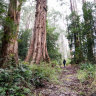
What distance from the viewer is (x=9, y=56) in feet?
13.0

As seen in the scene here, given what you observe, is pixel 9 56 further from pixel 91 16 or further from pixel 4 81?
pixel 91 16

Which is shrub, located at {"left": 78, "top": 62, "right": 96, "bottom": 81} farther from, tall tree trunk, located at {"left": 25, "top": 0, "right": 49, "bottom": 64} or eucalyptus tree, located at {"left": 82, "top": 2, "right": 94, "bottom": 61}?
eucalyptus tree, located at {"left": 82, "top": 2, "right": 94, "bottom": 61}

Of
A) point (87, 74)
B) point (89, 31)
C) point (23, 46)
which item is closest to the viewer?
point (87, 74)

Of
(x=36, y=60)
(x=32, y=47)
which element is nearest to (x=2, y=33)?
(x=36, y=60)

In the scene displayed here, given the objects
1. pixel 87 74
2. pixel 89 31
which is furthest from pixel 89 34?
pixel 87 74

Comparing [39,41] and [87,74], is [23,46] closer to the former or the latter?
[39,41]

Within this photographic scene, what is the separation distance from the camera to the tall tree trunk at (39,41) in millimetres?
7405

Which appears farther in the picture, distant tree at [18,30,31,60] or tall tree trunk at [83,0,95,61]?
distant tree at [18,30,31,60]

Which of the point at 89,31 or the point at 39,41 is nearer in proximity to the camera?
the point at 39,41

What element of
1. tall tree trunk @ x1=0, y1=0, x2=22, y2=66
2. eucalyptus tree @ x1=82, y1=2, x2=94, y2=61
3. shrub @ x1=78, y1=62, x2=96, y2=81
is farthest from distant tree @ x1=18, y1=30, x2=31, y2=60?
tall tree trunk @ x1=0, y1=0, x2=22, y2=66

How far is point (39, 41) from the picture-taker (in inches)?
308

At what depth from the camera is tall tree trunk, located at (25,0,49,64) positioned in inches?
292

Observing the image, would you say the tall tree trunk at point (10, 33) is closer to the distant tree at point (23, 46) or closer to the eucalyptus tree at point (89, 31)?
the eucalyptus tree at point (89, 31)

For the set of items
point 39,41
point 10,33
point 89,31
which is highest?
point 89,31
